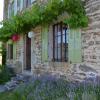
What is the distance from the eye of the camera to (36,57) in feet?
36.0

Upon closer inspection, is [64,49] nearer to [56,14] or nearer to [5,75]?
[56,14]

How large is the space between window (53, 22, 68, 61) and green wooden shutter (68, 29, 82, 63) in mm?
687

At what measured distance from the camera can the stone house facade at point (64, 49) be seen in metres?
7.29

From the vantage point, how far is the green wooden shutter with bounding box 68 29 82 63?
7766 millimetres

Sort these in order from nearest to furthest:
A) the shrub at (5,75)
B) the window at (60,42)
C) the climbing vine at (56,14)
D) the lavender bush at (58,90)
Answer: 1. the lavender bush at (58,90)
2. the climbing vine at (56,14)
3. the window at (60,42)
4. the shrub at (5,75)

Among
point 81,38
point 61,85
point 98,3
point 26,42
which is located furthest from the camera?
point 26,42

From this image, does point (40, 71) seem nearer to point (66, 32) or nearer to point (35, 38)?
point (35, 38)

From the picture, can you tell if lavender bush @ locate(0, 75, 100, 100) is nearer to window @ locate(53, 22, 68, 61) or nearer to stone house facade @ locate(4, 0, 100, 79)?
stone house facade @ locate(4, 0, 100, 79)

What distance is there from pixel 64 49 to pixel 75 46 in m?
1.11

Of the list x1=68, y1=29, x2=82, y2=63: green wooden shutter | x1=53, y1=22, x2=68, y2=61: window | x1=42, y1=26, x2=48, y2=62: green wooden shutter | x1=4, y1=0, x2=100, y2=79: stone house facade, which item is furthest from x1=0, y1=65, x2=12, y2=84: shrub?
x1=68, y1=29, x2=82, y2=63: green wooden shutter

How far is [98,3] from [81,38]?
1.13 metres

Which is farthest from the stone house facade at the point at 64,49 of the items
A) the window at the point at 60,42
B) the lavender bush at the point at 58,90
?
the lavender bush at the point at 58,90

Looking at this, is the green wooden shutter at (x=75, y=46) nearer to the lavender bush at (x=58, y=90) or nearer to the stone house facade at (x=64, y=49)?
the stone house facade at (x=64, y=49)

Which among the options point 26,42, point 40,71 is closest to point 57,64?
point 40,71
